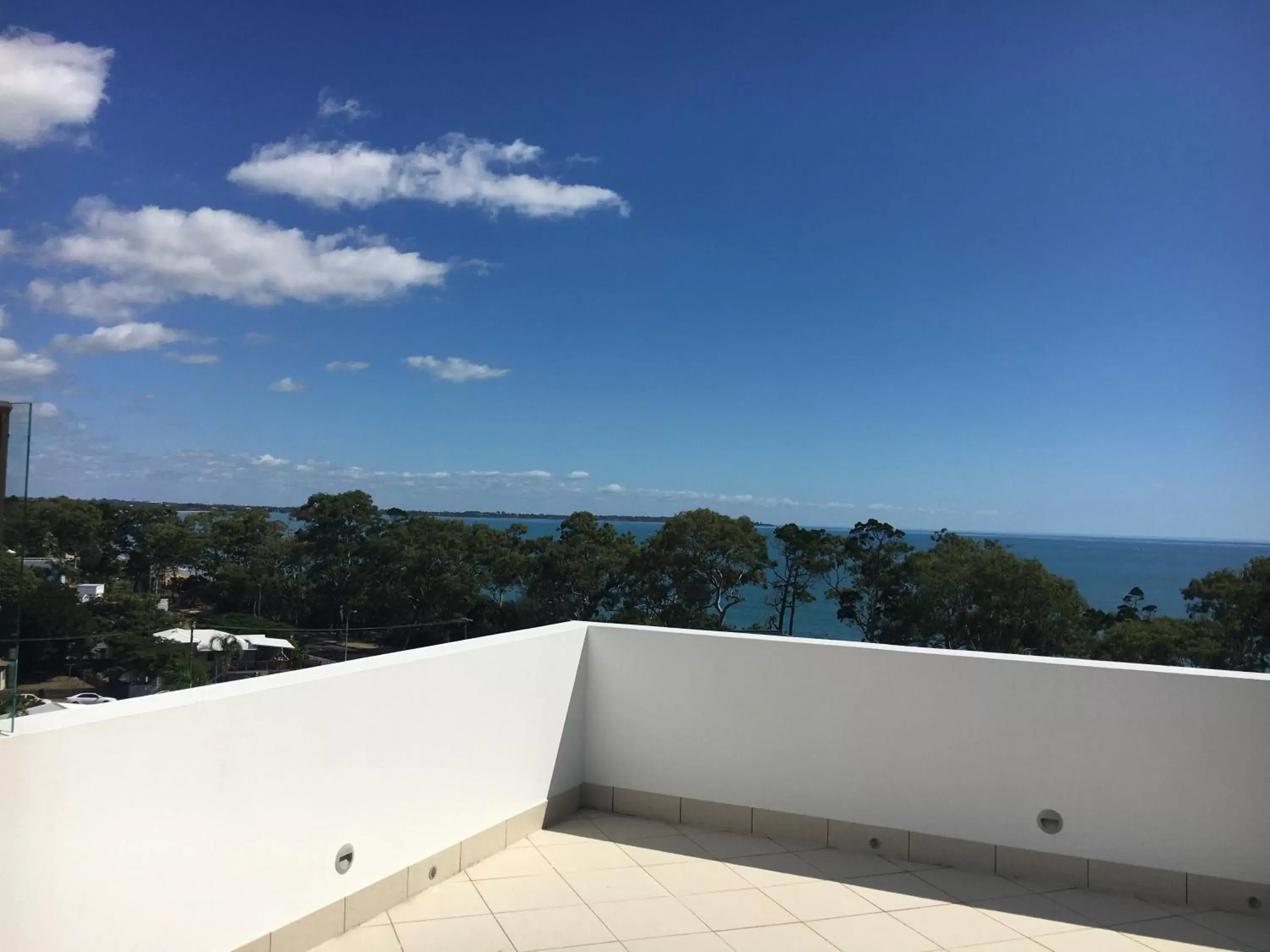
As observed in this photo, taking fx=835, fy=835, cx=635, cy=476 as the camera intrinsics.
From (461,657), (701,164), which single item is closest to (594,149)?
(701,164)

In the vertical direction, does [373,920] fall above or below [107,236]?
below

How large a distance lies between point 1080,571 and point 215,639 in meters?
30.4

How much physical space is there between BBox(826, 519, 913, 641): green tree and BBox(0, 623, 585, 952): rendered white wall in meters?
24.0

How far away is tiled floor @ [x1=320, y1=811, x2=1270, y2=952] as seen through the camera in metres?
2.64

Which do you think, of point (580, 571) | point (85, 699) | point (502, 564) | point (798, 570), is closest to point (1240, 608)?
point (798, 570)

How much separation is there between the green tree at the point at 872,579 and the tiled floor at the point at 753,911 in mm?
23355

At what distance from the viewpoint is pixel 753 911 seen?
2896 mm

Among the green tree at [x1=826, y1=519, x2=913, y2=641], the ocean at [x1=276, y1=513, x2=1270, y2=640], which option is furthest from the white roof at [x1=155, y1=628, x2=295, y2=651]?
the green tree at [x1=826, y1=519, x2=913, y2=641]

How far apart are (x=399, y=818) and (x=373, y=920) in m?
0.31

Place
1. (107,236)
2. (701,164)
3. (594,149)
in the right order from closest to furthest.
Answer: (701,164)
(594,149)
(107,236)

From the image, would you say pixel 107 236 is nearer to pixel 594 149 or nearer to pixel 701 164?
pixel 594 149

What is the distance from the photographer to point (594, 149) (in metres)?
18.3

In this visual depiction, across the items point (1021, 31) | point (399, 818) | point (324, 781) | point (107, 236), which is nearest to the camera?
point (324, 781)

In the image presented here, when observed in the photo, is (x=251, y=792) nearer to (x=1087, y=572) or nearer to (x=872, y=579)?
(x=872, y=579)
